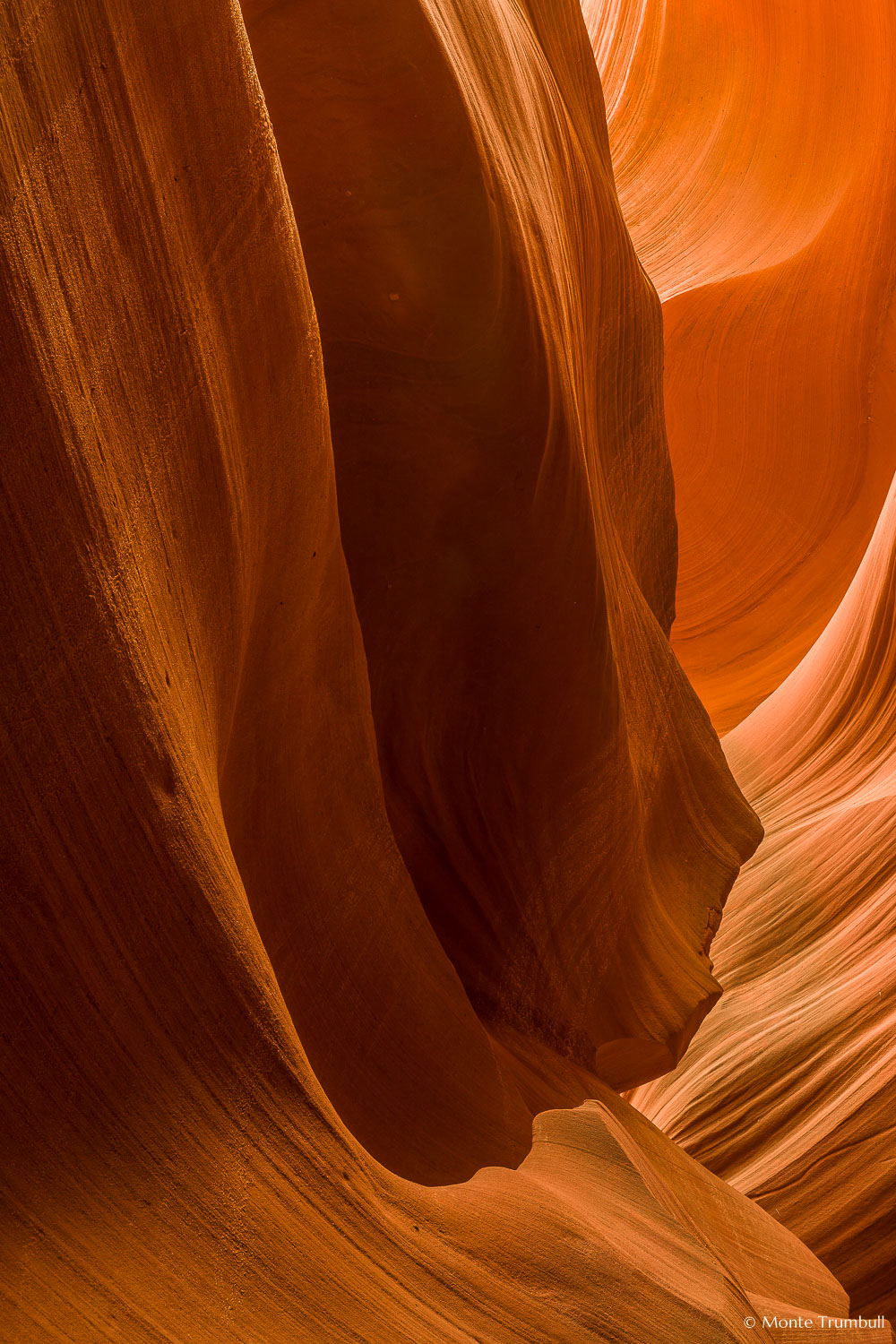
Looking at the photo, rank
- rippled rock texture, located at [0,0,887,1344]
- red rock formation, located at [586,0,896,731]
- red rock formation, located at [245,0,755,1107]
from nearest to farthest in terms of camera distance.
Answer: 1. rippled rock texture, located at [0,0,887,1344]
2. red rock formation, located at [245,0,755,1107]
3. red rock formation, located at [586,0,896,731]

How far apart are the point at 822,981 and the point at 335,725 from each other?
0.91 m

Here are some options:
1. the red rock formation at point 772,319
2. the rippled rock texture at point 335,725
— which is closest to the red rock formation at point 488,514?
the rippled rock texture at point 335,725

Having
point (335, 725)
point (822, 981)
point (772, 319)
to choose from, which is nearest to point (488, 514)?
point (335, 725)

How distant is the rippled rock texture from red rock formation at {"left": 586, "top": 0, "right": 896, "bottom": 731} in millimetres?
1064

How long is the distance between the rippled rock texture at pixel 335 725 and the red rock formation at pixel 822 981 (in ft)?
0.10

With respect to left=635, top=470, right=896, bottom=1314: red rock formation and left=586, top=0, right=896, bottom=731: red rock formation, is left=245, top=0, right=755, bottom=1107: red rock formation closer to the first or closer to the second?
left=635, top=470, right=896, bottom=1314: red rock formation

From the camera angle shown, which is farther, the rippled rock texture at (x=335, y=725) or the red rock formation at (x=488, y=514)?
the red rock formation at (x=488, y=514)

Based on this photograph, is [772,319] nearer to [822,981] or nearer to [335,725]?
[822,981]

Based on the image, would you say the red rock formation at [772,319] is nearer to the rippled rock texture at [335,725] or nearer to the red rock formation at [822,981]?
the red rock formation at [822,981]

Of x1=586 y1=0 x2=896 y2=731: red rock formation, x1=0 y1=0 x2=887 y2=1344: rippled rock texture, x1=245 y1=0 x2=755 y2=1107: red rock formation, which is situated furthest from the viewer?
x1=586 y1=0 x2=896 y2=731: red rock formation

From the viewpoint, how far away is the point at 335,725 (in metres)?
0.98

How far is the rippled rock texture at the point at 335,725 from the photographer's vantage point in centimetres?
58

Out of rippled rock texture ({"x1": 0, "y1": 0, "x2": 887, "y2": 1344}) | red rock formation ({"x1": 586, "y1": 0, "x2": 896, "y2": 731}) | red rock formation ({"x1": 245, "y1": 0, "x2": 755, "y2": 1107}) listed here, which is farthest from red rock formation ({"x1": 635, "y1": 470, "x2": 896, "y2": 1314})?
red rock formation ({"x1": 586, "y1": 0, "x2": 896, "y2": 731})

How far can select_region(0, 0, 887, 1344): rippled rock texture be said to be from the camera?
0.58m
